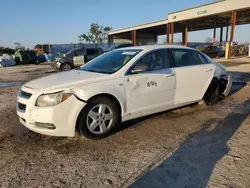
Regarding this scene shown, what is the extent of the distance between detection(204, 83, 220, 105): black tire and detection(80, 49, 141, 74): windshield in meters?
2.24

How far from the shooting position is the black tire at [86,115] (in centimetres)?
333

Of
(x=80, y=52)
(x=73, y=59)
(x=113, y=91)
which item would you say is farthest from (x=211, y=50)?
(x=113, y=91)

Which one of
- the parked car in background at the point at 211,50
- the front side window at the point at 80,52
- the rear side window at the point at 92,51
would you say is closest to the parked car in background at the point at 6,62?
the front side window at the point at 80,52

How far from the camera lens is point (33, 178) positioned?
8.41 ft

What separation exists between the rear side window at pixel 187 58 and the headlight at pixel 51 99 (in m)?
2.45

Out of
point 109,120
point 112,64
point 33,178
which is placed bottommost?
point 33,178

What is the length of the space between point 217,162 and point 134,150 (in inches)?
44.5

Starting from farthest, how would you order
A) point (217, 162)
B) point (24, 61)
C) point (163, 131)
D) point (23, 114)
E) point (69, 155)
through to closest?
1. point (24, 61)
2. point (163, 131)
3. point (23, 114)
4. point (69, 155)
5. point (217, 162)

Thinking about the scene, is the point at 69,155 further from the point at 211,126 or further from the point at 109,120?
the point at 211,126

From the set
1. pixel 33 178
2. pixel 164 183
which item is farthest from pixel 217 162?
pixel 33 178

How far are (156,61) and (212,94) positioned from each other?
2.01 metres

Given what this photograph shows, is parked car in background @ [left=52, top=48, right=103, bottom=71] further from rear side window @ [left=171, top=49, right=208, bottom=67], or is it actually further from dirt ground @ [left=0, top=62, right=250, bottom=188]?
rear side window @ [left=171, top=49, right=208, bottom=67]

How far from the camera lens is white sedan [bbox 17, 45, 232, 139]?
320 cm

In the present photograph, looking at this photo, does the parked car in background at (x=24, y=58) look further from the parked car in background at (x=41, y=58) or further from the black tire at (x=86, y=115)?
the black tire at (x=86, y=115)
